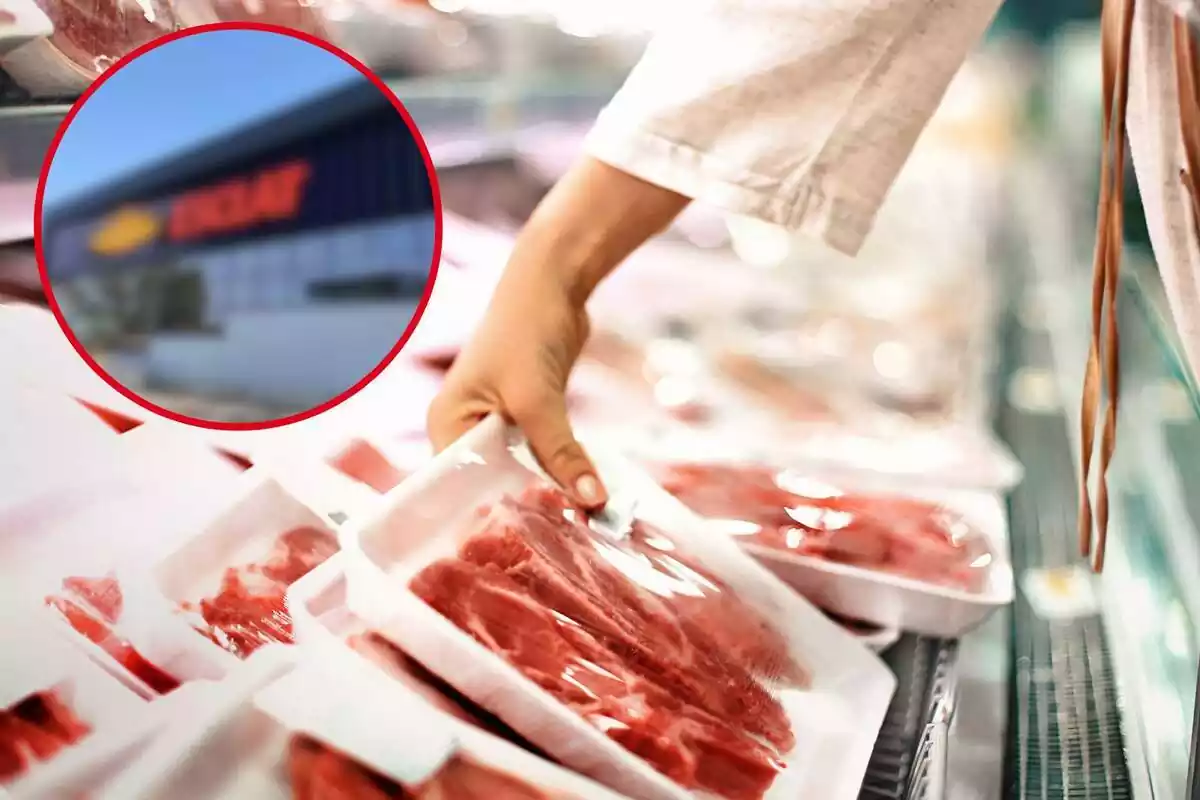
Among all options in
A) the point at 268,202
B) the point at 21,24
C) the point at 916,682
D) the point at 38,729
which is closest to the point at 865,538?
the point at 916,682

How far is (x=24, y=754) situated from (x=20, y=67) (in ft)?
1.73

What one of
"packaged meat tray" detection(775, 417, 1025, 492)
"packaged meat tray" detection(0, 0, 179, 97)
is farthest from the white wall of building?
"packaged meat tray" detection(775, 417, 1025, 492)

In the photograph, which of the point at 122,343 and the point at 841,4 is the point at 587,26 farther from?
the point at 122,343

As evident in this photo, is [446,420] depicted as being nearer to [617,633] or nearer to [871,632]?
[617,633]

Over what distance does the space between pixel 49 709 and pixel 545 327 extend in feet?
1.64

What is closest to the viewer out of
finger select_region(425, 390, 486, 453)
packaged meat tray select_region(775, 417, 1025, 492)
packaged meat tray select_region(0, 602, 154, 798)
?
packaged meat tray select_region(0, 602, 154, 798)

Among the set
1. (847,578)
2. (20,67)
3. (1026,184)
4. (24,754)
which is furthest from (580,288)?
(1026,184)

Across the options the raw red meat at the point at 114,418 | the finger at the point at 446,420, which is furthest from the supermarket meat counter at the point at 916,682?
the finger at the point at 446,420

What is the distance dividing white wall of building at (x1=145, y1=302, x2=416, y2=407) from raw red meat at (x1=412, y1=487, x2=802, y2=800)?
0.18 meters

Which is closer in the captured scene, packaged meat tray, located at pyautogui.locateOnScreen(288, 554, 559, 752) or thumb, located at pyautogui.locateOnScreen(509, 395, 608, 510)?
packaged meat tray, located at pyautogui.locateOnScreen(288, 554, 559, 752)

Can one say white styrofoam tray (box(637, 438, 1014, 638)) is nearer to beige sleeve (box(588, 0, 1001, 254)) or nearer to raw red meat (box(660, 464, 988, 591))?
raw red meat (box(660, 464, 988, 591))

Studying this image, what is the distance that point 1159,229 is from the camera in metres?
0.71

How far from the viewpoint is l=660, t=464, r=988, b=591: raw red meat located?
37.9 inches

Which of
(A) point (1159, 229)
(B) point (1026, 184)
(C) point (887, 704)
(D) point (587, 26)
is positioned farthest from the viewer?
(B) point (1026, 184)
